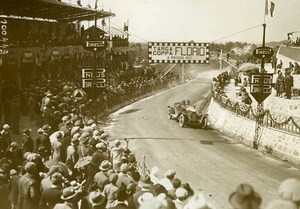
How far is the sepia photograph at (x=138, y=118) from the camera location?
22.7ft

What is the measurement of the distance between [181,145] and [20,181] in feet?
26.2

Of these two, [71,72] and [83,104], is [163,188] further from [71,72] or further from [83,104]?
[71,72]

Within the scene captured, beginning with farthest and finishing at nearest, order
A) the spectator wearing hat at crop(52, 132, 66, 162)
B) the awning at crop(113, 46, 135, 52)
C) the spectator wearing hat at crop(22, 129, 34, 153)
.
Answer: the awning at crop(113, 46, 135, 52) < the spectator wearing hat at crop(22, 129, 34, 153) < the spectator wearing hat at crop(52, 132, 66, 162)

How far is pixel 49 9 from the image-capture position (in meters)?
17.4

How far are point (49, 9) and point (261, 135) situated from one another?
9.64m

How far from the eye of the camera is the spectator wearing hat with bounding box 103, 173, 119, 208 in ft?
21.4

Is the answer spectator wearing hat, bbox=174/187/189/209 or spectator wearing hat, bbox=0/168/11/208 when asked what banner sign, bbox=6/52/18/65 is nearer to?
spectator wearing hat, bbox=0/168/11/208

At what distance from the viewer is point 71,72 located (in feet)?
57.9

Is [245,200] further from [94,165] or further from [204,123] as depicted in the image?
[204,123]

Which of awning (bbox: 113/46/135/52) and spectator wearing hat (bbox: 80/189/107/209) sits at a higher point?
awning (bbox: 113/46/135/52)

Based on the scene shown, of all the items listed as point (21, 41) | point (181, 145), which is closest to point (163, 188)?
point (181, 145)

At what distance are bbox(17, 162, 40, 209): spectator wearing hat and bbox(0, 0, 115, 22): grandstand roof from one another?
6.85 m

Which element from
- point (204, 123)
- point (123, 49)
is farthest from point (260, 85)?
point (204, 123)

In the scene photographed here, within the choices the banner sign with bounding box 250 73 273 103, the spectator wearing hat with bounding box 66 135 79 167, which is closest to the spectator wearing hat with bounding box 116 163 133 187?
the spectator wearing hat with bounding box 66 135 79 167
